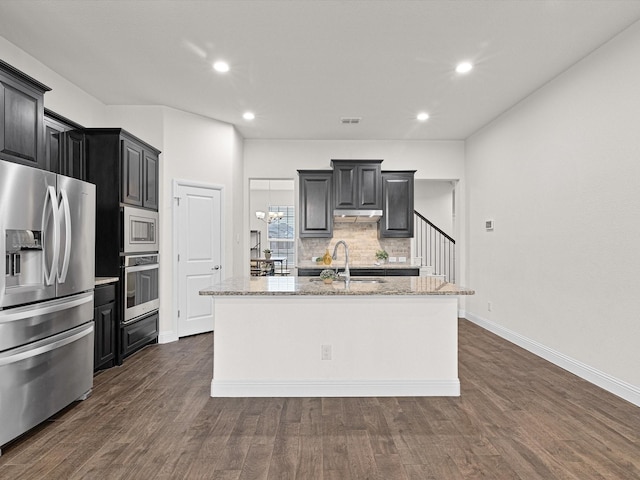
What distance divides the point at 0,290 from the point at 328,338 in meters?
2.17

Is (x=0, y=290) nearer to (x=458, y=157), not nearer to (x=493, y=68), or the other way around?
(x=493, y=68)

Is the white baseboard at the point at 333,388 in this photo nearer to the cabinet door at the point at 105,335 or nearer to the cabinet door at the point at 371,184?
the cabinet door at the point at 105,335

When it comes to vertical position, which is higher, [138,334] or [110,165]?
[110,165]

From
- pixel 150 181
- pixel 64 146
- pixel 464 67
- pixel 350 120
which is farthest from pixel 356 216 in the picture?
pixel 64 146

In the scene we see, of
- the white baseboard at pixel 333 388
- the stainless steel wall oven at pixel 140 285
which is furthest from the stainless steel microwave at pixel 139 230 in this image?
the white baseboard at pixel 333 388

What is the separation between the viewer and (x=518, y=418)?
2.74 metres

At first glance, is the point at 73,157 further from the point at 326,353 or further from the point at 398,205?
the point at 398,205

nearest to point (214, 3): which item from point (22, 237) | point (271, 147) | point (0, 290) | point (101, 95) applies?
point (22, 237)

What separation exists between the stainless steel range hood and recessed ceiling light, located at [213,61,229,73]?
273 centimetres

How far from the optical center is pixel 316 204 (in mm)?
6059

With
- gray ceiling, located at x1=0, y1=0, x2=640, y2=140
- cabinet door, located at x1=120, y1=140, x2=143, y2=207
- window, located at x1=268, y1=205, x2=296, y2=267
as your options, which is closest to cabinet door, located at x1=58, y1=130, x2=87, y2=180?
cabinet door, located at x1=120, y1=140, x2=143, y2=207

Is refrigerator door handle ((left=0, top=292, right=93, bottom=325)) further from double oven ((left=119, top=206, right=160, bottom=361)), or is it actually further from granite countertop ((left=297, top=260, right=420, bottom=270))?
granite countertop ((left=297, top=260, right=420, bottom=270))

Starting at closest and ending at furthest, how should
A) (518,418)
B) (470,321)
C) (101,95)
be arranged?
(518,418) → (101,95) → (470,321)

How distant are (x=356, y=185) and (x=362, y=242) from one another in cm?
103
